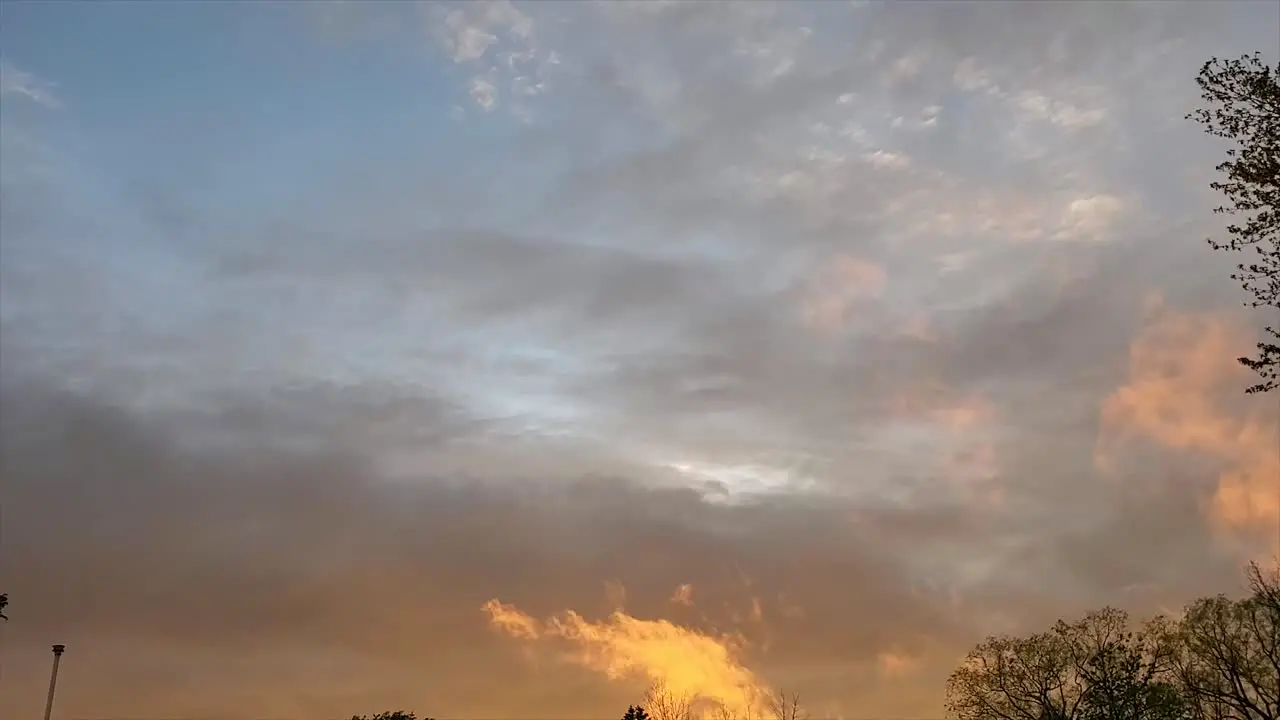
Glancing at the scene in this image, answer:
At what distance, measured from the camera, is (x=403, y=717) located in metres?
85.3

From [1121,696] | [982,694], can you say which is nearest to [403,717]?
[982,694]

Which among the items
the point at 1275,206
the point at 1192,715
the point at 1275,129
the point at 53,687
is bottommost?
the point at 1192,715

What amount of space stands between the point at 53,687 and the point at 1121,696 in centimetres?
7240

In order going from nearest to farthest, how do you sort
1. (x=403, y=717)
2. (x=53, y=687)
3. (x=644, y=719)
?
(x=53, y=687) < (x=644, y=719) < (x=403, y=717)

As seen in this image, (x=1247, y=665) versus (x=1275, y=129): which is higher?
(x=1275, y=129)

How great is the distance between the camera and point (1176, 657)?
63719mm

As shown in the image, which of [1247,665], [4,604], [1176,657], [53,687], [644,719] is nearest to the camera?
[4,604]

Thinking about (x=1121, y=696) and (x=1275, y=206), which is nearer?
(x=1275, y=206)

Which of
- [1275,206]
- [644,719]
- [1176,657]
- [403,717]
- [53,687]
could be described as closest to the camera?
[1275,206]

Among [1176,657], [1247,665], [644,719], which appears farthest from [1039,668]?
[644,719]

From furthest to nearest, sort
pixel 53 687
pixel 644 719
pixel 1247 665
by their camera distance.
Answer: pixel 644 719 → pixel 53 687 → pixel 1247 665

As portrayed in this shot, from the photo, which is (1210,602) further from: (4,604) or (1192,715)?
(4,604)

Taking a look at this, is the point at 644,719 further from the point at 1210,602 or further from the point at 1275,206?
the point at 1275,206

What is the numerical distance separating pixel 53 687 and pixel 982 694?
64.5 metres
